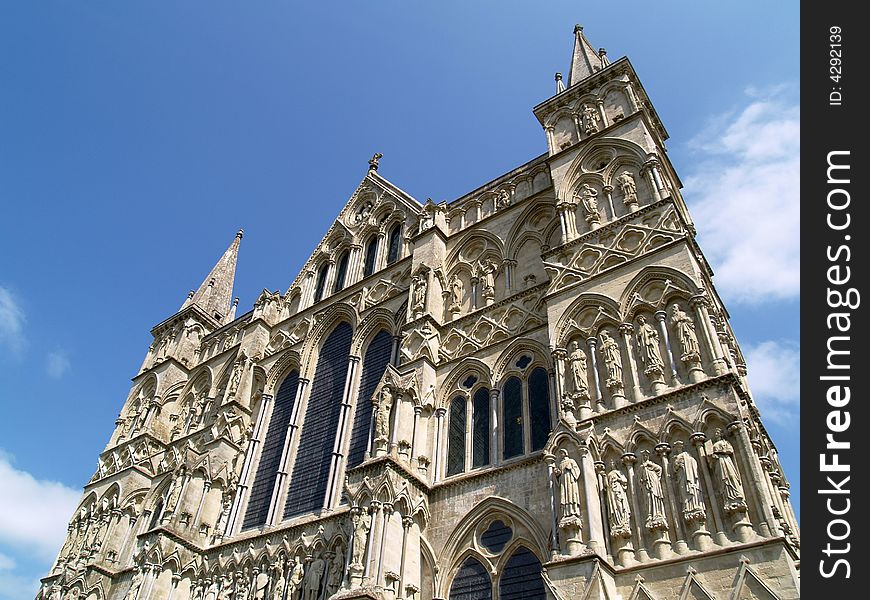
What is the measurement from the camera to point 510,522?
42.4 ft

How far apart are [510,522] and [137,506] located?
16257mm

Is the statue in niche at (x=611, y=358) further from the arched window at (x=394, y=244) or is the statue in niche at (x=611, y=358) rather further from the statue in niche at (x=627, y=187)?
the arched window at (x=394, y=244)

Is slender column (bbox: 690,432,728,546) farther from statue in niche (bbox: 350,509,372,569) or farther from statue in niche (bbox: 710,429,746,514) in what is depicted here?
statue in niche (bbox: 350,509,372,569)

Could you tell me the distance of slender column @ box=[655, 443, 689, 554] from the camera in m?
10.0

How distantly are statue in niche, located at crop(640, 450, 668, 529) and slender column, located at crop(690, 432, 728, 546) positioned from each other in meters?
0.73

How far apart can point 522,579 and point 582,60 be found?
1729cm

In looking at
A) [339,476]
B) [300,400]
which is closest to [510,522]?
[339,476]

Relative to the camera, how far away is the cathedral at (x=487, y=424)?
10.6 meters

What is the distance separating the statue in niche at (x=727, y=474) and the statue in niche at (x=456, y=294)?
29.8ft

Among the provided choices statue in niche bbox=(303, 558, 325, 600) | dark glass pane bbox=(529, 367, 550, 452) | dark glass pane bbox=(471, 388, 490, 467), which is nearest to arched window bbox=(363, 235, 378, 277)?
dark glass pane bbox=(471, 388, 490, 467)

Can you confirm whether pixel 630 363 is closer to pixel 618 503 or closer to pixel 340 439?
pixel 618 503

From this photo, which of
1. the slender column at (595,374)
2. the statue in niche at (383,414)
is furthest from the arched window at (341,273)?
the slender column at (595,374)

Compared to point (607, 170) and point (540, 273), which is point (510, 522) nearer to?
point (540, 273)
